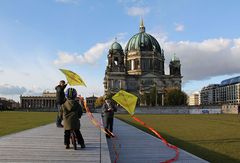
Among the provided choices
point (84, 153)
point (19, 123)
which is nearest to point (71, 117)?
point (84, 153)

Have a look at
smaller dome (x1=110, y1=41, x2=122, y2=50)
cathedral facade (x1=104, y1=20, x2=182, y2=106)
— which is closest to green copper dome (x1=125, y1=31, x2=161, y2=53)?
cathedral facade (x1=104, y1=20, x2=182, y2=106)

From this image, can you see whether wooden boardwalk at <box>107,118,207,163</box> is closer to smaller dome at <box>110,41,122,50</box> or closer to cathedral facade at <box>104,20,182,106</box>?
cathedral facade at <box>104,20,182,106</box>

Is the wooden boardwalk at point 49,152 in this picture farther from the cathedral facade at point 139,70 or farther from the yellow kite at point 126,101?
the cathedral facade at point 139,70

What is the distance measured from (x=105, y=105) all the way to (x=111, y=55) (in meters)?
130

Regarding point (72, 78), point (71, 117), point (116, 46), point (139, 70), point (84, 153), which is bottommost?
point (84, 153)

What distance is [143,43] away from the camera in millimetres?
148375

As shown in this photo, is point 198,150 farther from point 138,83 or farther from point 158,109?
point 138,83

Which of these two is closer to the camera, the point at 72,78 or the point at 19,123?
the point at 72,78

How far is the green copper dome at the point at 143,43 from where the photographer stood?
148m

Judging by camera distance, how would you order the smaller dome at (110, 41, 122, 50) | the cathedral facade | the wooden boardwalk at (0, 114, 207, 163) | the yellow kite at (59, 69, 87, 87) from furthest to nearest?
the smaller dome at (110, 41, 122, 50), the cathedral facade, the yellow kite at (59, 69, 87, 87), the wooden boardwalk at (0, 114, 207, 163)

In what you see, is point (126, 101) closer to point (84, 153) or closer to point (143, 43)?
point (84, 153)

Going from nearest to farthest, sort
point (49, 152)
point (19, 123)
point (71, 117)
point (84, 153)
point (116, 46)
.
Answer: point (49, 152)
point (84, 153)
point (71, 117)
point (19, 123)
point (116, 46)

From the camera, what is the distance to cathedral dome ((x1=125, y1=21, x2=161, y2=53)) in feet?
486

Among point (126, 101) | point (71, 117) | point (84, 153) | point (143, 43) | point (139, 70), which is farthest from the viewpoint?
point (143, 43)
